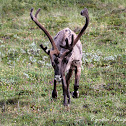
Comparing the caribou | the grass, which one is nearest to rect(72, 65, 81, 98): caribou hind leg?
the caribou

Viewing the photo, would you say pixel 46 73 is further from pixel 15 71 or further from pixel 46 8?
pixel 46 8

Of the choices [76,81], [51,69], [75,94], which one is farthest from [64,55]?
[51,69]

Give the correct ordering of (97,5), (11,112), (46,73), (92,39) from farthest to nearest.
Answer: (97,5)
(92,39)
(46,73)
(11,112)

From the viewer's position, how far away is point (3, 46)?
13453 mm

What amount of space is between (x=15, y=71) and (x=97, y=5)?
37.0 ft

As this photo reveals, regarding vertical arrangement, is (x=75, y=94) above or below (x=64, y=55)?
below

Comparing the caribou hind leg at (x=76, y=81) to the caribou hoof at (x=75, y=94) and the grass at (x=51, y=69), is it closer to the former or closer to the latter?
the caribou hoof at (x=75, y=94)

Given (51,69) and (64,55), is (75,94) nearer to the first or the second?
(64,55)

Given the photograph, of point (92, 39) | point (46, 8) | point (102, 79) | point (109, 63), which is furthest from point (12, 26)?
point (102, 79)

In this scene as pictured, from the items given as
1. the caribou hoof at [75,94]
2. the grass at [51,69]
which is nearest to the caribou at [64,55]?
the caribou hoof at [75,94]

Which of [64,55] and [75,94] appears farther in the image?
[75,94]

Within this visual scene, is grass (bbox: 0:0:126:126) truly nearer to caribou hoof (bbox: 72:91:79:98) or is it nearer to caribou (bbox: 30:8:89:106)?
caribou hoof (bbox: 72:91:79:98)

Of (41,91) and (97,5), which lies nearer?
(41,91)

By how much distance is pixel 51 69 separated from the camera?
1098cm
